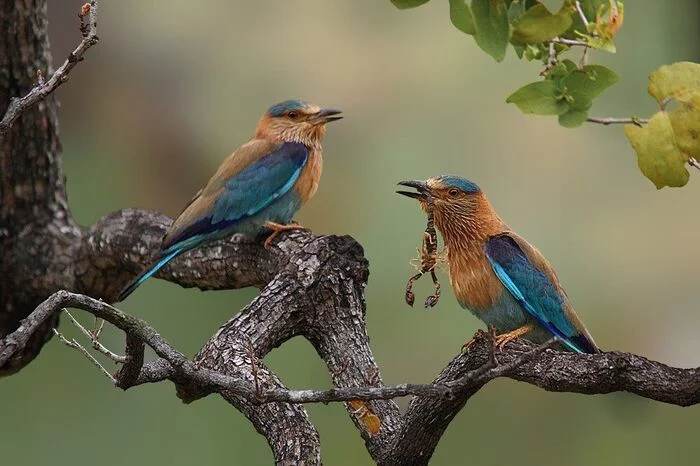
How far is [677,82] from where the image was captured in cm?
168

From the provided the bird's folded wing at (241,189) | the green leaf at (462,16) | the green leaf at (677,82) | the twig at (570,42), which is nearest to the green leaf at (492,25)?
the green leaf at (462,16)

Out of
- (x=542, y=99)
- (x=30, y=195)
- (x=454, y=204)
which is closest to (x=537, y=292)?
(x=454, y=204)

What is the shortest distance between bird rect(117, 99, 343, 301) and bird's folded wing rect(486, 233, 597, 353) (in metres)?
0.71

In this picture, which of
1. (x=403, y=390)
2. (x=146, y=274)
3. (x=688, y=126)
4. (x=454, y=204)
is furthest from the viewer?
(x=146, y=274)

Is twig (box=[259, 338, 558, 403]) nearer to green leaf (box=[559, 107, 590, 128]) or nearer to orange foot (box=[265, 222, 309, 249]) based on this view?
green leaf (box=[559, 107, 590, 128])

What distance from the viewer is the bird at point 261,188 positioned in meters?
2.80

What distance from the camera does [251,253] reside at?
284 cm

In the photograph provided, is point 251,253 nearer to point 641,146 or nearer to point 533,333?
point 533,333

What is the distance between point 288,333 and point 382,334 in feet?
6.18

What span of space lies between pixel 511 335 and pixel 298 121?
1234mm

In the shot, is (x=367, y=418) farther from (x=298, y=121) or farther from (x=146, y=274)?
(x=298, y=121)

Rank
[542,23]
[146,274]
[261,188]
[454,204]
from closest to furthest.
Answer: [542,23] < [454,204] < [146,274] < [261,188]

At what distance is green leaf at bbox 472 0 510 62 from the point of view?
1783mm

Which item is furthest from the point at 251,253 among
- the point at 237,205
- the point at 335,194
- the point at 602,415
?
the point at 602,415
